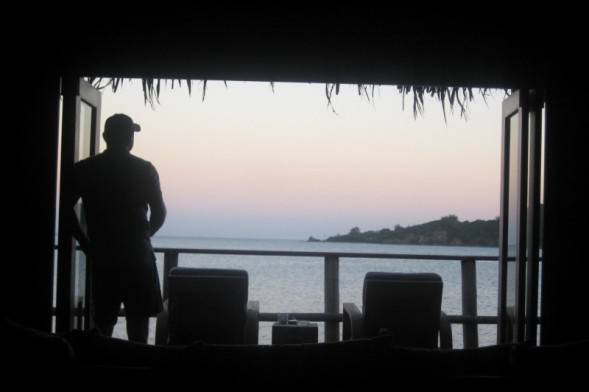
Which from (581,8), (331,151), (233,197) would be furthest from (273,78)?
(331,151)

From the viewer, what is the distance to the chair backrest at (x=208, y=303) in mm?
3312

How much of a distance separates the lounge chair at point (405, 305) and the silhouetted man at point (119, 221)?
1.16 meters

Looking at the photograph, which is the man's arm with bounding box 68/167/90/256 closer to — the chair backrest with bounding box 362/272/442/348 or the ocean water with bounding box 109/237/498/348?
the chair backrest with bounding box 362/272/442/348

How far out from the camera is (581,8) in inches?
133

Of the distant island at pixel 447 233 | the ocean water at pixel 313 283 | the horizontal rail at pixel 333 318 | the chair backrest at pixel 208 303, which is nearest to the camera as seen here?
the chair backrest at pixel 208 303

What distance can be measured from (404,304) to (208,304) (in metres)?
1.04

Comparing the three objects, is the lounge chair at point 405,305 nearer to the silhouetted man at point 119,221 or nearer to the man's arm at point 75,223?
the silhouetted man at point 119,221

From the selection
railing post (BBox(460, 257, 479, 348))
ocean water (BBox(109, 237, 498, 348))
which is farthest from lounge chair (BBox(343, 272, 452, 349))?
ocean water (BBox(109, 237, 498, 348))

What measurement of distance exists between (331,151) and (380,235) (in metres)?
16.0

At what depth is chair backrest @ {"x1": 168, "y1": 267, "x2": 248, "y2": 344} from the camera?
3.31m

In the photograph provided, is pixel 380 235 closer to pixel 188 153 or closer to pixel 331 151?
pixel 331 151

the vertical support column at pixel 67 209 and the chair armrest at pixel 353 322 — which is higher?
the vertical support column at pixel 67 209

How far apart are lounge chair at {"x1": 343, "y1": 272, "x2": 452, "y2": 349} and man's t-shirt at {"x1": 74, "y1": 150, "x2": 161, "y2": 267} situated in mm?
1219

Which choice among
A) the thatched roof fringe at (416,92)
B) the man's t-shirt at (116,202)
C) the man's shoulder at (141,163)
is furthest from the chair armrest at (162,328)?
the thatched roof fringe at (416,92)
